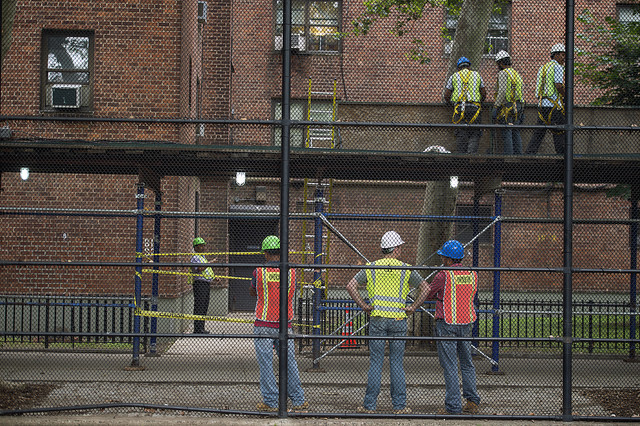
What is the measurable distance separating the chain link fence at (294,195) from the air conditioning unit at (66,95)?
0.05 m

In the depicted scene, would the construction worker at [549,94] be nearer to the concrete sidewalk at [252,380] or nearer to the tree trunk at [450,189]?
the tree trunk at [450,189]

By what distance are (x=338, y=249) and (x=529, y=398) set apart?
1086 cm

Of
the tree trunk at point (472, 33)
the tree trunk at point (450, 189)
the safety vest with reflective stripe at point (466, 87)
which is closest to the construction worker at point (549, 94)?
the safety vest with reflective stripe at point (466, 87)

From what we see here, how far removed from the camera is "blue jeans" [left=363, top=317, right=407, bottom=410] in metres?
6.71

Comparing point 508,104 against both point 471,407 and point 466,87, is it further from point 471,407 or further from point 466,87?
point 471,407

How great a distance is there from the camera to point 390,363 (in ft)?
22.2

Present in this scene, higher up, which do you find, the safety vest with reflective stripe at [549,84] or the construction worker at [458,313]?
the safety vest with reflective stripe at [549,84]

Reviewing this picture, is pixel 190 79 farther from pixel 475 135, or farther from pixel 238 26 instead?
pixel 475 135

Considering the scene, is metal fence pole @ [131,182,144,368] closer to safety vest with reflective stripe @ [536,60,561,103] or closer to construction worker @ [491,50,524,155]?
construction worker @ [491,50,524,155]

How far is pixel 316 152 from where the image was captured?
29.1 ft

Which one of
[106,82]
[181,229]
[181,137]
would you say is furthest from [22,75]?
[181,229]

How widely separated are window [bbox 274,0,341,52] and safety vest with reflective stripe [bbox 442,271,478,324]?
13587mm

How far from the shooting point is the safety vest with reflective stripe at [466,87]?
9.76 meters

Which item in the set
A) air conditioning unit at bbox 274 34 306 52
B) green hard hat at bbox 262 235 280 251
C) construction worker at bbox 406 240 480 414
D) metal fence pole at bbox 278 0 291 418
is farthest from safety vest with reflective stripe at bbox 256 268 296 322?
air conditioning unit at bbox 274 34 306 52
